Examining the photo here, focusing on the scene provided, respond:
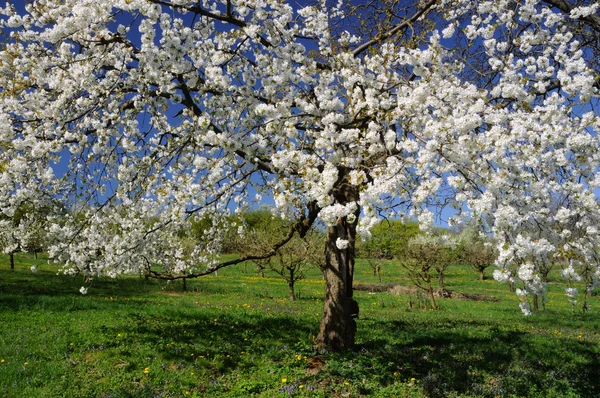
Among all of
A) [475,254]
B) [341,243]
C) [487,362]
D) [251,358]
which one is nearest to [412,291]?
[475,254]

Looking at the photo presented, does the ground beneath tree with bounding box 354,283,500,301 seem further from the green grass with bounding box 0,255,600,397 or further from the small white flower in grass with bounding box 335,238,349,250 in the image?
the small white flower in grass with bounding box 335,238,349,250

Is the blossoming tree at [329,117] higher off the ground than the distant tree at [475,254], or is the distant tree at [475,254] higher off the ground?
the blossoming tree at [329,117]

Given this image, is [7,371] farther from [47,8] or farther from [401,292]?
[401,292]

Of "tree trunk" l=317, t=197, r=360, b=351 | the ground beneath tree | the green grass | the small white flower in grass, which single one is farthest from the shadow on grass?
the ground beneath tree

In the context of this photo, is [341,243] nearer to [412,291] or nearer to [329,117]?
[329,117]

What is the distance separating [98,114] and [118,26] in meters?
1.92

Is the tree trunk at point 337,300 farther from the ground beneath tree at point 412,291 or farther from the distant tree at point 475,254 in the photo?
the distant tree at point 475,254

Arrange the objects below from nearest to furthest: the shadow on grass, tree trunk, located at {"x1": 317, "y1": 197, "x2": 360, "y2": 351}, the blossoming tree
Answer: the blossoming tree < the shadow on grass < tree trunk, located at {"x1": 317, "y1": 197, "x2": 360, "y2": 351}

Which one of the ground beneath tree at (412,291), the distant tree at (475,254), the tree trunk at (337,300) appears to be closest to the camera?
the tree trunk at (337,300)

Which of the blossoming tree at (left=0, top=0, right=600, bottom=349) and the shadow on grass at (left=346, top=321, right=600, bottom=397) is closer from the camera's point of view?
the blossoming tree at (left=0, top=0, right=600, bottom=349)

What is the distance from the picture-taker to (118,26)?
587 cm

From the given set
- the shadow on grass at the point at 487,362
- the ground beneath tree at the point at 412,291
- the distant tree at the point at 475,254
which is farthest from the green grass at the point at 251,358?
the distant tree at the point at 475,254

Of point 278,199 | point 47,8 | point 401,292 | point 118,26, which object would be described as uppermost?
point 47,8

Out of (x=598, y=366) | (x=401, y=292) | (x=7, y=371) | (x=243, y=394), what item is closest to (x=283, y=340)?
(x=243, y=394)
